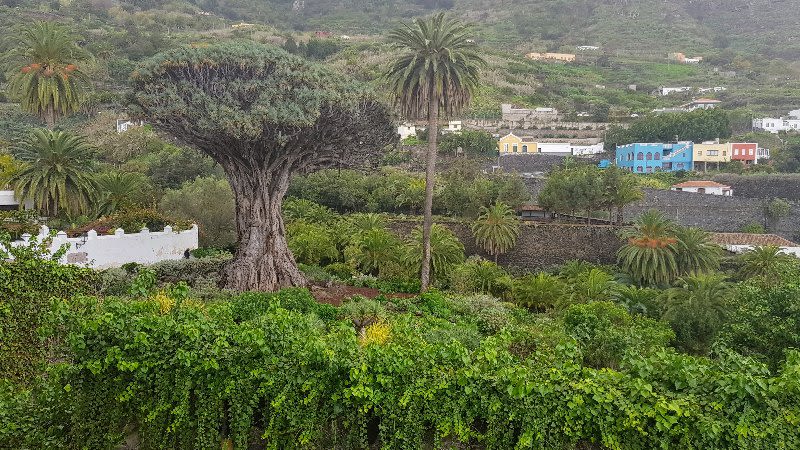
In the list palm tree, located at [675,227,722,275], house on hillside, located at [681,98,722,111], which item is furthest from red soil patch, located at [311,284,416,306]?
house on hillside, located at [681,98,722,111]

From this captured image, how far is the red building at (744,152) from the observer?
2140 inches

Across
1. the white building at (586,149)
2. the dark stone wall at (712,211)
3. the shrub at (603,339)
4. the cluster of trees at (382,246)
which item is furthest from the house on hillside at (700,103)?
the shrub at (603,339)

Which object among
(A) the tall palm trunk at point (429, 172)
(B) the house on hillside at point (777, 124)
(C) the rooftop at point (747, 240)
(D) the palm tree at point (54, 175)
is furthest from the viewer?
(B) the house on hillside at point (777, 124)

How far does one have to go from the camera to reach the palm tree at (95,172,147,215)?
2677 centimetres

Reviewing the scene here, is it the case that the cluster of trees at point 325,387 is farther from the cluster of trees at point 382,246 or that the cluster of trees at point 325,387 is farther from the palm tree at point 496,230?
the palm tree at point 496,230

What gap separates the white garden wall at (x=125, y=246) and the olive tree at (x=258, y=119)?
16.5 feet

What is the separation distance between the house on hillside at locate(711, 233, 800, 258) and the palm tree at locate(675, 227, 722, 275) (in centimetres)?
371

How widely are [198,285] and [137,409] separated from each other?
33.1 feet

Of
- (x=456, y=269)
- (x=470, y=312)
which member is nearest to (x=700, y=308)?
(x=470, y=312)

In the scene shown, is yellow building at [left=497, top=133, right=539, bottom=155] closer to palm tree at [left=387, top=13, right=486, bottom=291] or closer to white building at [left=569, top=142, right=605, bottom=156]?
white building at [left=569, top=142, right=605, bottom=156]

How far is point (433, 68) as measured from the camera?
20.8 m

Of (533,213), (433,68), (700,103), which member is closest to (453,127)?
(533,213)

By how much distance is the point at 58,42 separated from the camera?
94.1ft

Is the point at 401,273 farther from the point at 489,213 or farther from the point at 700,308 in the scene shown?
the point at 700,308
